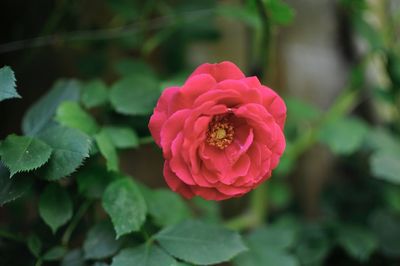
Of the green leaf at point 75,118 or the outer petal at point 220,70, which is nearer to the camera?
the outer petal at point 220,70

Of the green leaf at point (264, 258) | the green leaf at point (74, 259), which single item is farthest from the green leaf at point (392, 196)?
the green leaf at point (74, 259)

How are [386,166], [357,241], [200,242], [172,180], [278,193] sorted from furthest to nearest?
[278,193] → [357,241] → [386,166] → [200,242] → [172,180]

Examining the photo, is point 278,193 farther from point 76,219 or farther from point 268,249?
point 76,219

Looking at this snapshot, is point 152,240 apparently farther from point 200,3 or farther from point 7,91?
point 200,3

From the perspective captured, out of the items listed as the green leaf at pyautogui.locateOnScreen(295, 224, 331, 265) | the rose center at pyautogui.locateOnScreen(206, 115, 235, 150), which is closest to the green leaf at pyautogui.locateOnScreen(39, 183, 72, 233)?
the rose center at pyautogui.locateOnScreen(206, 115, 235, 150)

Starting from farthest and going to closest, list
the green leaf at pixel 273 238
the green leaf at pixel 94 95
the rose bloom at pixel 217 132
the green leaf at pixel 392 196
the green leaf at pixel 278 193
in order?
1. the green leaf at pixel 278 193
2. the green leaf at pixel 392 196
3. the green leaf at pixel 273 238
4. the green leaf at pixel 94 95
5. the rose bloom at pixel 217 132

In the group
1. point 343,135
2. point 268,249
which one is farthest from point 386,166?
point 268,249

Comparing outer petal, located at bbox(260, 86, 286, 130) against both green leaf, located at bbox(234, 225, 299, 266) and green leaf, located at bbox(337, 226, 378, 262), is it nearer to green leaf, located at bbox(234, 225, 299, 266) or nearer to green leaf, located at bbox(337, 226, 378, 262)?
green leaf, located at bbox(234, 225, 299, 266)

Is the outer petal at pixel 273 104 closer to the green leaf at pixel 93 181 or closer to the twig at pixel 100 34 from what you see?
the green leaf at pixel 93 181
